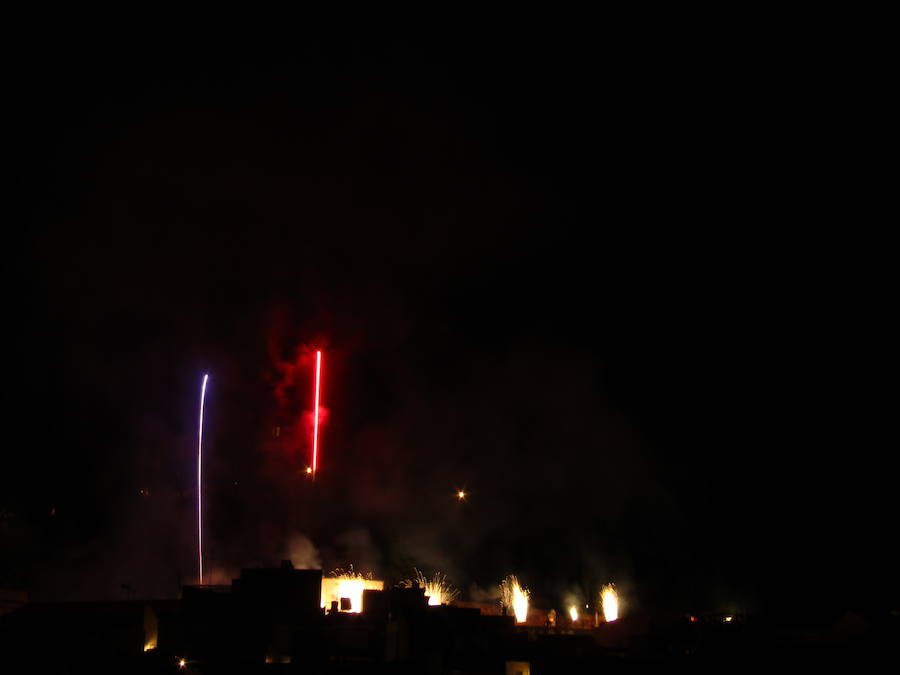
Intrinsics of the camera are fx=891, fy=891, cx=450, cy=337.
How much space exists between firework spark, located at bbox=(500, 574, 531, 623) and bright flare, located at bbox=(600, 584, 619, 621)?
5107 millimetres

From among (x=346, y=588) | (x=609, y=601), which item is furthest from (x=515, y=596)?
(x=346, y=588)

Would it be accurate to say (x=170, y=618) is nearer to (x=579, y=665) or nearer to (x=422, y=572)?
(x=579, y=665)

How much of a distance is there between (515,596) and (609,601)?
6710mm

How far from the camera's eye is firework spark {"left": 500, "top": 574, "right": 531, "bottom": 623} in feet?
179

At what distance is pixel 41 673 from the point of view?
27500 mm

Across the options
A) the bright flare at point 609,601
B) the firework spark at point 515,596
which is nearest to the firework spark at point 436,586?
the firework spark at point 515,596

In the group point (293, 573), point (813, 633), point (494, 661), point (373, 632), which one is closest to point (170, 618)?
point (293, 573)

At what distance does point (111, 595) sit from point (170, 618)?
1647 centimetres

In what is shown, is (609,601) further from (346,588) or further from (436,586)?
(346,588)

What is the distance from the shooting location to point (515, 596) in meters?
57.2

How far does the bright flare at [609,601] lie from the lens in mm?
56912

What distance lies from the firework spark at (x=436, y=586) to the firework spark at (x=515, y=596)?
3.34 meters

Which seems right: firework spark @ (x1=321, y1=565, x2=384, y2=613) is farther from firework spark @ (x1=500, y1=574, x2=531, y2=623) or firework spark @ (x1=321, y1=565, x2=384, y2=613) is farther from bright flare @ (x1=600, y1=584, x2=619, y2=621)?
bright flare @ (x1=600, y1=584, x2=619, y2=621)

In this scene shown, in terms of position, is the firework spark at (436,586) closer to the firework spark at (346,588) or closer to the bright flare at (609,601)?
the firework spark at (346,588)
